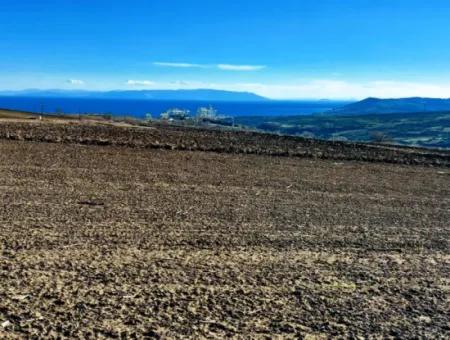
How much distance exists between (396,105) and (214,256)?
162 meters

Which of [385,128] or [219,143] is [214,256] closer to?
[219,143]

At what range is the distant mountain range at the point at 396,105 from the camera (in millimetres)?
151375

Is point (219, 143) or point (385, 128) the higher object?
point (385, 128)

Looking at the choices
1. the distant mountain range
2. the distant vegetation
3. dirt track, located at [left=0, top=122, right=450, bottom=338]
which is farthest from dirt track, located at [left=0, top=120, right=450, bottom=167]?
the distant mountain range

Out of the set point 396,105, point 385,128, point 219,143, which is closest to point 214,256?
point 219,143

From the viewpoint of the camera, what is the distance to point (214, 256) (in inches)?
273

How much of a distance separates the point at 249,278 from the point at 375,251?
2.17 m

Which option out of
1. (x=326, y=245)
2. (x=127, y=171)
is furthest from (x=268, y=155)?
(x=326, y=245)

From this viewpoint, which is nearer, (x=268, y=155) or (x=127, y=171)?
(x=127, y=171)

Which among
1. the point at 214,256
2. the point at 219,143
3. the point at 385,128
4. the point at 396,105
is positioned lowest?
the point at 214,256

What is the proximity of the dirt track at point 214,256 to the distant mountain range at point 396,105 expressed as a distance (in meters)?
143

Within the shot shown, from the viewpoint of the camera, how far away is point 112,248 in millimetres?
6977

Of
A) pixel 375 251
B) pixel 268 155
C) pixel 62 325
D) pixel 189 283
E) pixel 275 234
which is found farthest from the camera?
pixel 268 155

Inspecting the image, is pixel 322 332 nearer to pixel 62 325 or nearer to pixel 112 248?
pixel 62 325
